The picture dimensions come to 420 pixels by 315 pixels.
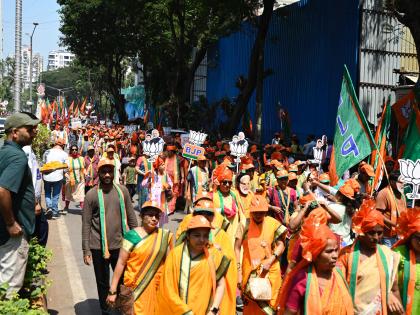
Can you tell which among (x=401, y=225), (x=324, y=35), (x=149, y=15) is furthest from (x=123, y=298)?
(x=149, y=15)

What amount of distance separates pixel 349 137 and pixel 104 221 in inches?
123

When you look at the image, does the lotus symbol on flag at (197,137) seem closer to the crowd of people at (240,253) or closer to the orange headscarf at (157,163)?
the orange headscarf at (157,163)

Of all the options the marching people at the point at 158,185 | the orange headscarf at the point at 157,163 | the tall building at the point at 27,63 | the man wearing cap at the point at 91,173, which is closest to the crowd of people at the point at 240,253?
the marching people at the point at 158,185

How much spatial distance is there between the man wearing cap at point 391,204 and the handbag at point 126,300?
2.92 meters

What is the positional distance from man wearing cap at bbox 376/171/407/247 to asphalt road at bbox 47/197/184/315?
10.9 feet

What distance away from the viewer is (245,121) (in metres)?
26.4

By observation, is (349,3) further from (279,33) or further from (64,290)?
(64,290)

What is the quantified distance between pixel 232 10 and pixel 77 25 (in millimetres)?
20157

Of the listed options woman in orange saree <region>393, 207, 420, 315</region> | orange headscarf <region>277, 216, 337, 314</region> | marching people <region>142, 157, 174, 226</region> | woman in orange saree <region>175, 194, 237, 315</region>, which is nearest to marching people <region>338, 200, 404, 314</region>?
woman in orange saree <region>393, 207, 420, 315</region>

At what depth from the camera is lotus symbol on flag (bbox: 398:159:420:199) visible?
7.63 m

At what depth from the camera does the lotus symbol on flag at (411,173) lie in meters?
7.63

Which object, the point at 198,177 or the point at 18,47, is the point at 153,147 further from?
the point at 18,47

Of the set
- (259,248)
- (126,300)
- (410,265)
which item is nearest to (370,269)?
(410,265)

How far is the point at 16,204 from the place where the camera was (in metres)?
5.23
